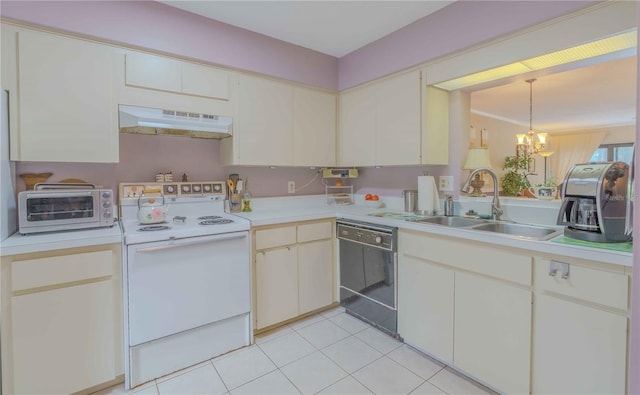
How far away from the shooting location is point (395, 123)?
2.45 meters

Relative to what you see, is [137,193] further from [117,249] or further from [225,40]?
[225,40]

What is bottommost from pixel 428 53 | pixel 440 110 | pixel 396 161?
pixel 396 161

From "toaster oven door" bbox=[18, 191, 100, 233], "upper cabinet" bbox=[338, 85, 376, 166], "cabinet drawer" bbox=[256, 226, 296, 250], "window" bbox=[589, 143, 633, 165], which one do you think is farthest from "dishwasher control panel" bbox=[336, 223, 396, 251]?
"window" bbox=[589, 143, 633, 165]

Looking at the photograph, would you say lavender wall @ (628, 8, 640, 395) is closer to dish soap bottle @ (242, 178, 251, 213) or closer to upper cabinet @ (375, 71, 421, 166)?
upper cabinet @ (375, 71, 421, 166)

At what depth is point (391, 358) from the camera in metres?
1.98

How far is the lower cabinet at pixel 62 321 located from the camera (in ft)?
4.68

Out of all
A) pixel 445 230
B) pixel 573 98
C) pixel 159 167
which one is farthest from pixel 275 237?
pixel 573 98

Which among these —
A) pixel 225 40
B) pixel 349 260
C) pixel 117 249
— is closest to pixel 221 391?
pixel 117 249

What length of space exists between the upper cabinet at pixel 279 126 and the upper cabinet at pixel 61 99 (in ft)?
2.66

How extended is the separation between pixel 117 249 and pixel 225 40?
5.39ft

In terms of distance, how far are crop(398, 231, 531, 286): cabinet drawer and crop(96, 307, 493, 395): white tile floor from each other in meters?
0.67

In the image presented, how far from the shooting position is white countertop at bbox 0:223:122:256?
4.63 ft

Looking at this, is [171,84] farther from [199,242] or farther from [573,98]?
[573,98]

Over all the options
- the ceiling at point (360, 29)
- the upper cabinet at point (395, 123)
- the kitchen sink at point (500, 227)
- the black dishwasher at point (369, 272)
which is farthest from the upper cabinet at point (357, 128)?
the kitchen sink at point (500, 227)
